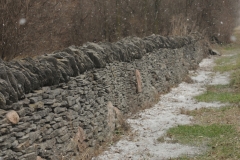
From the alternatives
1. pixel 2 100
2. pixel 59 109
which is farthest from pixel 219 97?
pixel 2 100

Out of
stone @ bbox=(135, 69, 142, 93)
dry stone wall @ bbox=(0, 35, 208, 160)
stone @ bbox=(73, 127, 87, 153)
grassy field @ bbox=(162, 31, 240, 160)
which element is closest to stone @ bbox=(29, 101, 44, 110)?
dry stone wall @ bbox=(0, 35, 208, 160)

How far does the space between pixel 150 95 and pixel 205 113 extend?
2.20 metres

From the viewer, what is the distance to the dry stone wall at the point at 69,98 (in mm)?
4281

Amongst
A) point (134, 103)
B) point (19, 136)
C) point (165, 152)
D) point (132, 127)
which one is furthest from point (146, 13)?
point (19, 136)

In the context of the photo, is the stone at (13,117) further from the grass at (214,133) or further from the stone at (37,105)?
the grass at (214,133)

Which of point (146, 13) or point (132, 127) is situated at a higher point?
point (146, 13)

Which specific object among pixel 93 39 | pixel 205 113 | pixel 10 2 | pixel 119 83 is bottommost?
pixel 205 113

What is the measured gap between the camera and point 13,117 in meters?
4.18

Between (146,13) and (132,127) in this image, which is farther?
(146,13)

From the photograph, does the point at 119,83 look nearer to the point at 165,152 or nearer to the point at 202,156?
the point at 165,152

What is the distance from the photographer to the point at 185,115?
9586 mm

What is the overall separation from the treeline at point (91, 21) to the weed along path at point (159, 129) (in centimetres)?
321

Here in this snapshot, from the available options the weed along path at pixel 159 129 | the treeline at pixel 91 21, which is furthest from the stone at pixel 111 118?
the treeline at pixel 91 21

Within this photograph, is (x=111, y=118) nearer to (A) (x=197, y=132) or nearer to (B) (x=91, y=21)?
(A) (x=197, y=132)
